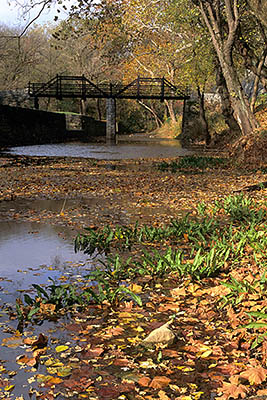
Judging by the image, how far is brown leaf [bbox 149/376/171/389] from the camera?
2963 millimetres

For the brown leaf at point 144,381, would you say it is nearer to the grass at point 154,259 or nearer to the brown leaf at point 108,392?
the brown leaf at point 108,392

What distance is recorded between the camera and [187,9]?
2439cm

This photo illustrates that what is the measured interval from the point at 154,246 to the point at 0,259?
6.22ft

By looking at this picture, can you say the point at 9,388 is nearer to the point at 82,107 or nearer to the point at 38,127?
the point at 38,127

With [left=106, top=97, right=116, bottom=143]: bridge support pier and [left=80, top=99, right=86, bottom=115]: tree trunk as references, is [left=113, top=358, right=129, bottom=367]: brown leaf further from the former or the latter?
[left=80, top=99, right=86, bottom=115]: tree trunk

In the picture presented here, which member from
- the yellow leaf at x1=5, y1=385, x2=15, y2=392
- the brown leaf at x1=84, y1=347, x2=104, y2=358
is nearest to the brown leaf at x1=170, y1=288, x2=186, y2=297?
the brown leaf at x1=84, y1=347, x2=104, y2=358

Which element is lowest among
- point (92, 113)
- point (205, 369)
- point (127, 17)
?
point (205, 369)

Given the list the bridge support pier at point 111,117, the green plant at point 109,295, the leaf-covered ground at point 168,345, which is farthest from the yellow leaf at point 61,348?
the bridge support pier at point 111,117

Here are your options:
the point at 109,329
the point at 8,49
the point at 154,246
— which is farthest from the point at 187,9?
the point at 8,49

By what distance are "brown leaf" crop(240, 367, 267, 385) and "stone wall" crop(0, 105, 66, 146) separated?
88.7ft

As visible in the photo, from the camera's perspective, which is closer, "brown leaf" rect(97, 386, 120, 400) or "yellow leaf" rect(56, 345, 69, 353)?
"brown leaf" rect(97, 386, 120, 400)

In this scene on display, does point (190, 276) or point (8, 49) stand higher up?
point (8, 49)

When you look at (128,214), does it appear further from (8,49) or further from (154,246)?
(8,49)

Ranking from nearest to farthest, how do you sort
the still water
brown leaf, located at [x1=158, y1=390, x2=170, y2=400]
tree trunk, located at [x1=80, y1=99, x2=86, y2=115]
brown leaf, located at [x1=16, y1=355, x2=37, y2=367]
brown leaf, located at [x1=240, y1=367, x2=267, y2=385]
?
brown leaf, located at [x1=158, y1=390, x2=170, y2=400], brown leaf, located at [x1=240, y1=367, x2=267, y2=385], brown leaf, located at [x1=16, y1=355, x2=37, y2=367], the still water, tree trunk, located at [x1=80, y1=99, x2=86, y2=115]
